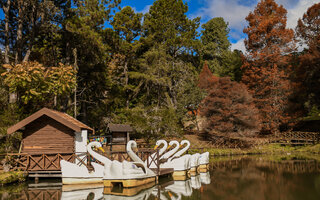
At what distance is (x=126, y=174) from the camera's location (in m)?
10.5

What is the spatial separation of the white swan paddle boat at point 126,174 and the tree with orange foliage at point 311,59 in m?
23.6

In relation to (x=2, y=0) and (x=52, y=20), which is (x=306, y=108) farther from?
(x=2, y=0)

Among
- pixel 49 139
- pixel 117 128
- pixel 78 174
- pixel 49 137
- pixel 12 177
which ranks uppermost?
pixel 117 128

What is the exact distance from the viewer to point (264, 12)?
3225cm

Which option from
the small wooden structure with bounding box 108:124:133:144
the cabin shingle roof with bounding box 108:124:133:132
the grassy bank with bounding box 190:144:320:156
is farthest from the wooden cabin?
the grassy bank with bounding box 190:144:320:156

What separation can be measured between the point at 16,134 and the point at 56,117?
430 centimetres

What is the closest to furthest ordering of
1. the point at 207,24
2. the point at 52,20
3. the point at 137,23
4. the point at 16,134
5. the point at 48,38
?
the point at 16,134 → the point at 52,20 → the point at 48,38 → the point at 137,23 → the point at 207,24

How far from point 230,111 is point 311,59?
10.3 meters

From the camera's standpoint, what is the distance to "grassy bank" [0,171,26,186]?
11475 millimetres

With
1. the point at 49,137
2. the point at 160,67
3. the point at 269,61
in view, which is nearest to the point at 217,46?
the point at 269,61

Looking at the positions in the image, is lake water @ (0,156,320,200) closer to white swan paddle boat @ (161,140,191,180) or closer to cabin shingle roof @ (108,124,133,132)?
white swan paddle boat @ (161,140,191,180)

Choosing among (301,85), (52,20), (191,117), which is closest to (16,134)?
(52,20)

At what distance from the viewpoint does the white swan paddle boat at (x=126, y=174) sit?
34.5ft

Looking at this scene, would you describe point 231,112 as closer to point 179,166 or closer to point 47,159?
point 179,166
